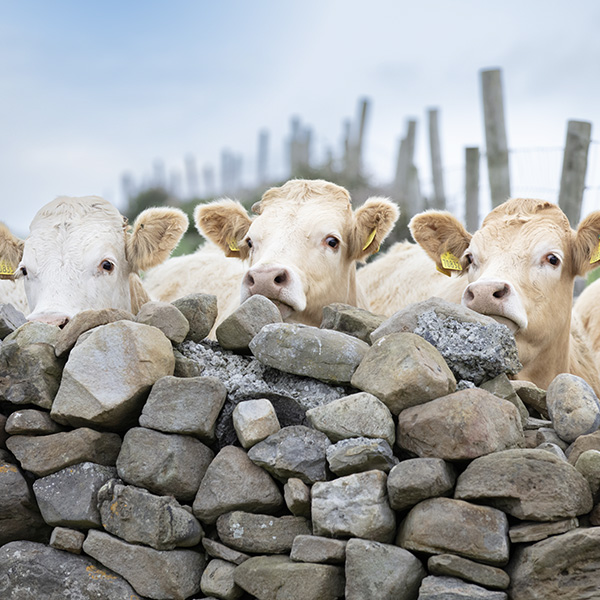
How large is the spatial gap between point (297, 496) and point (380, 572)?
0.41 metres

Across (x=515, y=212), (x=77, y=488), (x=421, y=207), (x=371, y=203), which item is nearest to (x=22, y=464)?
(x=77, y=488)

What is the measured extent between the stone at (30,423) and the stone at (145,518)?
1.28 ft

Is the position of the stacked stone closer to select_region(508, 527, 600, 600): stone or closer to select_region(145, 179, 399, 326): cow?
select_region(508, 527, 600, 600): stone

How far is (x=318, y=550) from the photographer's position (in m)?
2.75

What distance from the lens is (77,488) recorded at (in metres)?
3.06

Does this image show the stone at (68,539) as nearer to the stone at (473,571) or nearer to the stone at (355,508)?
the stone at (355,508)

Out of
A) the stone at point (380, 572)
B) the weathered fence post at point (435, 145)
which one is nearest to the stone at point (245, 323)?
the stone at point (380, 572)

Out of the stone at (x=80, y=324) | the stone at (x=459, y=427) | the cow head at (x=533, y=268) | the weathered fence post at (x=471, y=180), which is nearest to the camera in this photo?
the stone at (x=459, y=427)

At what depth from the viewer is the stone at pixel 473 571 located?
2580mm

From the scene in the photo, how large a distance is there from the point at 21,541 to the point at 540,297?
128 inches

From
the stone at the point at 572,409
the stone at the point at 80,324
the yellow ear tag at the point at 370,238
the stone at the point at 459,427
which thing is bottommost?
the stone at the point at 572,409

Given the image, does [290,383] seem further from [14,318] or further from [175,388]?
[14,318]

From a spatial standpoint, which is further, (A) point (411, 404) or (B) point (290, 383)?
(B) point (290, 383)

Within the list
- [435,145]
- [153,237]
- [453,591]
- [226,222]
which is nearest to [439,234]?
[226,222]
